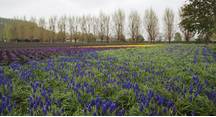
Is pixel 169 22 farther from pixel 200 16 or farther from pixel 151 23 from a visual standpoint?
pixel 200 16

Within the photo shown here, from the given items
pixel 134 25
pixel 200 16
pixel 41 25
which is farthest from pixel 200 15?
pixel 41 25

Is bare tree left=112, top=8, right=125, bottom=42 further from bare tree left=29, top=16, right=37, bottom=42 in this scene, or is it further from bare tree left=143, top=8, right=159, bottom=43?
bare tree left=29, top=16, right=37, bottom=42

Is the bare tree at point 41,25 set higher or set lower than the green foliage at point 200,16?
higher

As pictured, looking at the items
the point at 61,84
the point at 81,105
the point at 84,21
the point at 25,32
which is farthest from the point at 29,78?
the point at 25,32

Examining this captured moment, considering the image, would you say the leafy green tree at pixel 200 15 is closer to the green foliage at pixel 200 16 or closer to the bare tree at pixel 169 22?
the green foliage at pixel 200 16

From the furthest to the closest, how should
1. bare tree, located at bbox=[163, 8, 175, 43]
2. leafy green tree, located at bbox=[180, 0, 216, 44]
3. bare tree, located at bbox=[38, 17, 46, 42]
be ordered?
bare tree, located at bbox=[38, 17, 46, 42] → bare tree, located at bbox=[163, 8, 175, 43] → leafy green tree, located at bbox=[180, 0, 216, 44]

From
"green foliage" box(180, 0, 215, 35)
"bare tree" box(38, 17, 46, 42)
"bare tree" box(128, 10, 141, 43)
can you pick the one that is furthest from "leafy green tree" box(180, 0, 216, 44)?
"bare tree" box(38, 17, 46, 42)

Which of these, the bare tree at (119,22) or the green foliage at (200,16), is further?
the bare tree at (119,22)

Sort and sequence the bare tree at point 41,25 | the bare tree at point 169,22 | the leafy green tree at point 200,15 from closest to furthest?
the leafy green tree at point 200,15, the bare tree at point 169,22, the bare tree at point 41,25

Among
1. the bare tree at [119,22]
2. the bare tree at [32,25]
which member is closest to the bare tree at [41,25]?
the bare tree at [32,25]

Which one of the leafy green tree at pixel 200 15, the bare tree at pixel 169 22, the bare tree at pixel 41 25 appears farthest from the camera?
the bare tree at pixel 41 25

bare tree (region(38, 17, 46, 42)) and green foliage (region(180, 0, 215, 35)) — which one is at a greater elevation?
bare tree (region(38, 17, 46, 42))

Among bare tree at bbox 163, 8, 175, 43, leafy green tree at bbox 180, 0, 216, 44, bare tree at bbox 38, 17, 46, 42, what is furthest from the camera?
bare tree at bbox 38, 17, 46, 42

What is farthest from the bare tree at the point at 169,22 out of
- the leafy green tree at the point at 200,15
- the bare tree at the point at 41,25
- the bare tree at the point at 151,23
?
the bare tree at the point at 41,25
